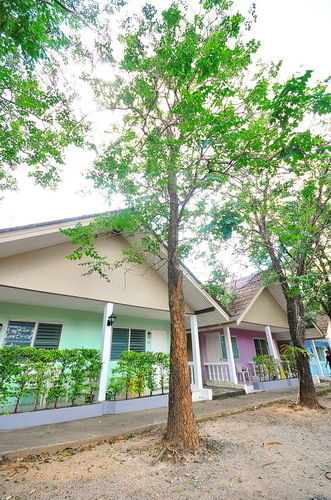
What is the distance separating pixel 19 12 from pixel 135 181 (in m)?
3.45

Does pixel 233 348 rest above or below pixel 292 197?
below

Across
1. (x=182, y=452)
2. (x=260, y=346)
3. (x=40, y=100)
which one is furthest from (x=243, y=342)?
(x=40, y=100)

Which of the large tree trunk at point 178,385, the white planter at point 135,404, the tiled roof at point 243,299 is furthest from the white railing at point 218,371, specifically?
the large tree trunk at point 178,385

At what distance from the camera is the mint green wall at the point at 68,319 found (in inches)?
304

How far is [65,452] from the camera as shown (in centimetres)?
393

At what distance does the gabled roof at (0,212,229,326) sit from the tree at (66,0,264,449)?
96 centimetres

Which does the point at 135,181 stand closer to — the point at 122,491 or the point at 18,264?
the point at 18,264

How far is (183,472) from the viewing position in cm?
305

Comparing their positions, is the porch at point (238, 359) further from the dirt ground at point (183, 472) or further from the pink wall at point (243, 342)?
the dirt ground at point (183, 472)

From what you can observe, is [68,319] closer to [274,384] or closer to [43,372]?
[43,372]

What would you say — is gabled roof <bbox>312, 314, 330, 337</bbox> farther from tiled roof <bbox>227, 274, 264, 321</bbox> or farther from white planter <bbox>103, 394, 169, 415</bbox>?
white planter <bbox>103, 394, 169, 415</bbox>

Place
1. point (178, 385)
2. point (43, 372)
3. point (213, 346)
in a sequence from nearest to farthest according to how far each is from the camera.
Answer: point (178, 385)
point (43, 372)
point (213, 346)

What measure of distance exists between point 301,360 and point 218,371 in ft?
16.7

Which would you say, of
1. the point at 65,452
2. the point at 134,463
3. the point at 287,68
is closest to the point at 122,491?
the point at 134,463
